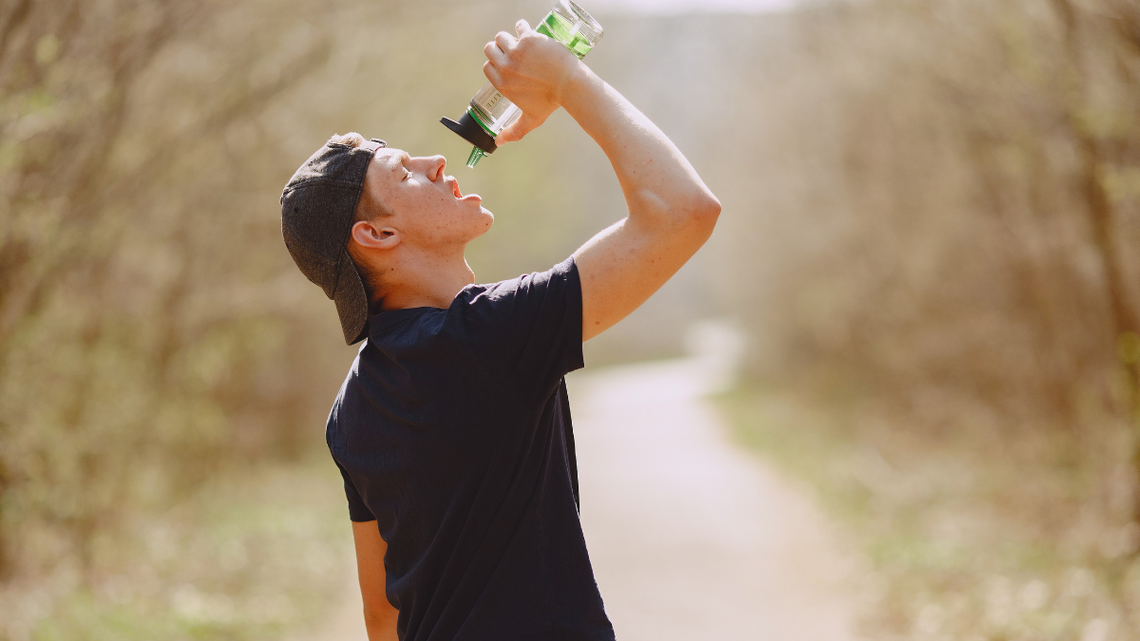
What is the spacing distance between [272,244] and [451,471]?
31.1 ft

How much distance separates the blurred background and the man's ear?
2.60 m

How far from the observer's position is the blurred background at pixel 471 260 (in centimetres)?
534

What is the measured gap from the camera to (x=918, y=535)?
7531 millimetres

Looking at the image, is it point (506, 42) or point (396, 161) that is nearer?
point (506, 42)

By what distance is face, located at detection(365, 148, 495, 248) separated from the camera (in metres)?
1.84

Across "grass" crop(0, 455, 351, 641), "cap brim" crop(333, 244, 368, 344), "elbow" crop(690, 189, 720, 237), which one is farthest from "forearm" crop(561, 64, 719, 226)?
"grass" crop(0, 455, 351, 641)

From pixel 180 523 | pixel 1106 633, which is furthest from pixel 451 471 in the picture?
pixel 180 523

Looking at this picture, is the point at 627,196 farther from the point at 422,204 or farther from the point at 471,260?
the point at 471,260

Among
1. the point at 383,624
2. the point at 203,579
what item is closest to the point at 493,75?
the point at 383,624

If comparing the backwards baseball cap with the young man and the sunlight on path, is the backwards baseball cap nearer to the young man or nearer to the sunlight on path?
the young man

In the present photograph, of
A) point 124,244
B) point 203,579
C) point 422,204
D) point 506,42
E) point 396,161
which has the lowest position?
point 422,204

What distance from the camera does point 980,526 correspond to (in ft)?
25.0

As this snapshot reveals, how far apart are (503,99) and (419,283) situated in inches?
21.4

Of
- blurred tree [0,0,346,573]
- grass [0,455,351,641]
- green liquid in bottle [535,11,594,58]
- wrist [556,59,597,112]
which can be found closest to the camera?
wrist [556,59,597,112]
